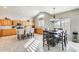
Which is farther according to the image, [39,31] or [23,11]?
[39,31]

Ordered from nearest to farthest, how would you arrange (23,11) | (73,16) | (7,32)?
1. (23,11)
2. (7,32)
3. (73,16)

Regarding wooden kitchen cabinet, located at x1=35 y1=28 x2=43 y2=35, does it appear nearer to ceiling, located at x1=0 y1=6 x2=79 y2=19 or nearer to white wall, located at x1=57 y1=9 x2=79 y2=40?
ceiling, located at x1=0 y1=6 x2=79 y2=19

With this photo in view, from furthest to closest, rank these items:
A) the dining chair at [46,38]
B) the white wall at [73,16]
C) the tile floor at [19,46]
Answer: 1. the white wall at [73,16]
2. the dining chair at [46,38]
3. the tile floor at [19,46]

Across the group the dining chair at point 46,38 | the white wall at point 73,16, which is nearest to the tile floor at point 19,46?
the dining chair at point 46,38

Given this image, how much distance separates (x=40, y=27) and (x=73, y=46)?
1495mm

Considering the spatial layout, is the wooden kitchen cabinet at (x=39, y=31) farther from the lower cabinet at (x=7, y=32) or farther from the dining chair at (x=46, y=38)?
the lower cabinet at (x=7, y=32)

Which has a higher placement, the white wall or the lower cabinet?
the white wall

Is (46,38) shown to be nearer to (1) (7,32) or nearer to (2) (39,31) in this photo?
(2) (39,31)

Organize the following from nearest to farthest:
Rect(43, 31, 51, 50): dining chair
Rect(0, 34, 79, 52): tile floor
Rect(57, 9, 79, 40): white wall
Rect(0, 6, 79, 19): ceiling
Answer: Rect(0, 6, 79, 19): ceiling < Rect(0, 34, 79, 52): tile floor < Rect(43, 31, 51, 50): dining chair < Rect(57, 9, 79, 40): white wall

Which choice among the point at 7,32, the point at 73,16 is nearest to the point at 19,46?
the point at 7,32

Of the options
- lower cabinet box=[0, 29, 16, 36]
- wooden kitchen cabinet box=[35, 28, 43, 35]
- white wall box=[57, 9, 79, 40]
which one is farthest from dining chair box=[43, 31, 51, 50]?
lower cabinet box=[0, 29, 16, 36]
